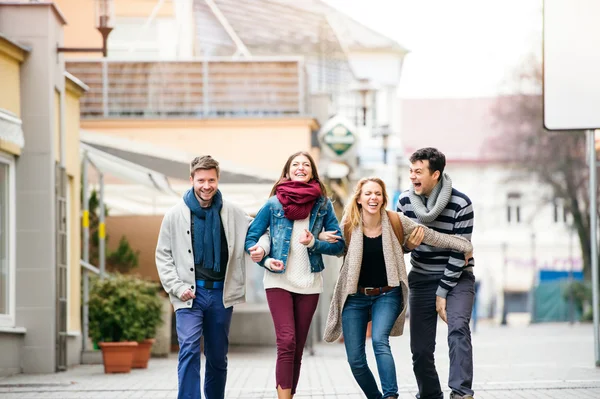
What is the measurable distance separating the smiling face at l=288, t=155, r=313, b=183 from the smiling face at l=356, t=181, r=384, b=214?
15.5 inches

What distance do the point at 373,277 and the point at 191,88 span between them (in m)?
14.5

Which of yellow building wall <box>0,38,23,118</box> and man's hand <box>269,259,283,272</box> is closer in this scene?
man's hand <box>269,259,283,272</box>

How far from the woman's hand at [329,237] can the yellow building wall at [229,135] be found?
13676 mm

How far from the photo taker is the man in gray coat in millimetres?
8789

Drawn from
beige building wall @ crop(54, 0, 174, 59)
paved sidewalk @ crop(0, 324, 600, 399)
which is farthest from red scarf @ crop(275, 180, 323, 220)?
beige building wall @ crop(54, 0, 174, 59)

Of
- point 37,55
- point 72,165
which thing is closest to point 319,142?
point 72,165

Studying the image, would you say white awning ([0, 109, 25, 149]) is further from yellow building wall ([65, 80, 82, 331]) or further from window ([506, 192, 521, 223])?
window ([506, 192, 521, 223])

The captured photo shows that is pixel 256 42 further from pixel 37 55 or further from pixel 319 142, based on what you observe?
pixel 37 55

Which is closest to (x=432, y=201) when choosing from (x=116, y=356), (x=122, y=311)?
(x=116, y=356)

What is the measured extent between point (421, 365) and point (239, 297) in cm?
140

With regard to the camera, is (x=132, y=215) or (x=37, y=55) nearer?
(x=37, y=55)

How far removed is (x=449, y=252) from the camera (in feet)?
30.1

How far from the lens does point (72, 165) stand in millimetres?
17469

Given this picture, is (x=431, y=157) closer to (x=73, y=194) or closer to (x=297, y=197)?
(x=297, y=197)
